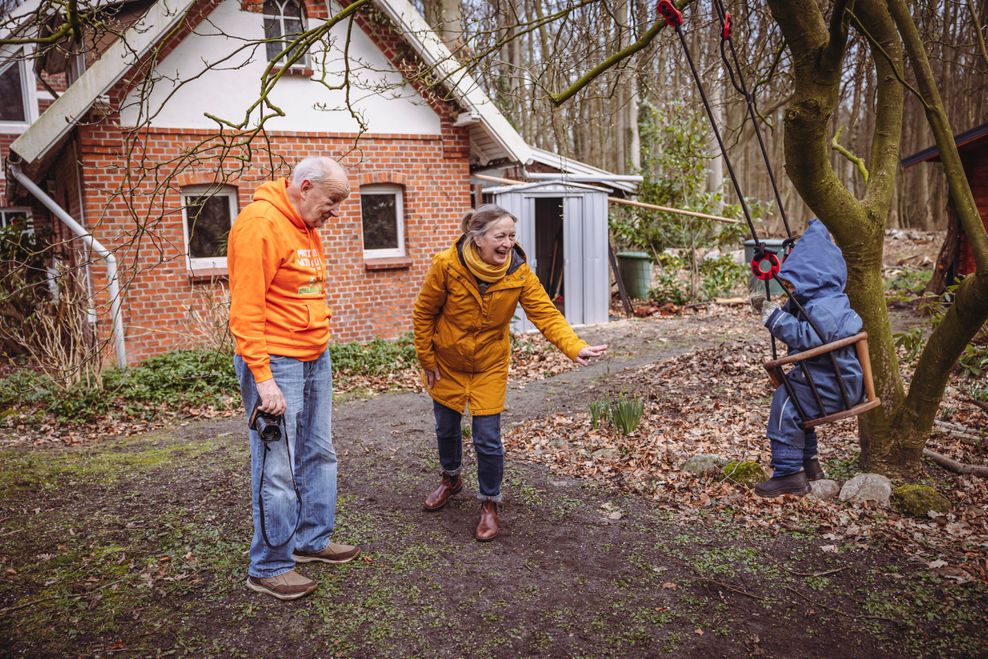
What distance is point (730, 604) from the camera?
11.6ft

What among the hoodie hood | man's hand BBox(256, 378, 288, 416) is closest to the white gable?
the hoodie hood

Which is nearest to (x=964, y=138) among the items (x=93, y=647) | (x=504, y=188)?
(x=504, y=188)

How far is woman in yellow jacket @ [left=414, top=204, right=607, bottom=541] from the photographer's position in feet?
13.8

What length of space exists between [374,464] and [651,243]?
11475 millimetres

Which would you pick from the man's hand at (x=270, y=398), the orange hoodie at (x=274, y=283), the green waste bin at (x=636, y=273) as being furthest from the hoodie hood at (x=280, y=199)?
the green waste bin at (x=636, y=273)

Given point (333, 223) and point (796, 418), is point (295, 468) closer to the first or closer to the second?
point (796, 418)

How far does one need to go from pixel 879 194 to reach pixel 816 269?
915 mm

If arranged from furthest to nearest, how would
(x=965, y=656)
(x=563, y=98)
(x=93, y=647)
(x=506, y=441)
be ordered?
1. (x=506, y=441)
2. (x=563, y=98)
3. (x=93, y=647)
4. (x=965, y=656)

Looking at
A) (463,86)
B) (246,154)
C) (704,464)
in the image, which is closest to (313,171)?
(704,464)

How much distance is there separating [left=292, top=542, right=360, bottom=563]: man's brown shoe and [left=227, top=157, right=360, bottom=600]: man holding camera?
0.17 metres

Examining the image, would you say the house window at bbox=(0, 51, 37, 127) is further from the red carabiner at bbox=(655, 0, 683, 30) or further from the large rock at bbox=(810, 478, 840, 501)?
the large rock at bbox=(810, 478, 840, 501)

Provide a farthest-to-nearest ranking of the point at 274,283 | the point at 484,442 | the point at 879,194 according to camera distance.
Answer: the point at 879,194
the point at 484,442
the point at 274,283

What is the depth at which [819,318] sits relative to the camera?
424 centimetres

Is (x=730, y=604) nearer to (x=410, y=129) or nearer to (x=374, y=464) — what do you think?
(x=374, y=464)
